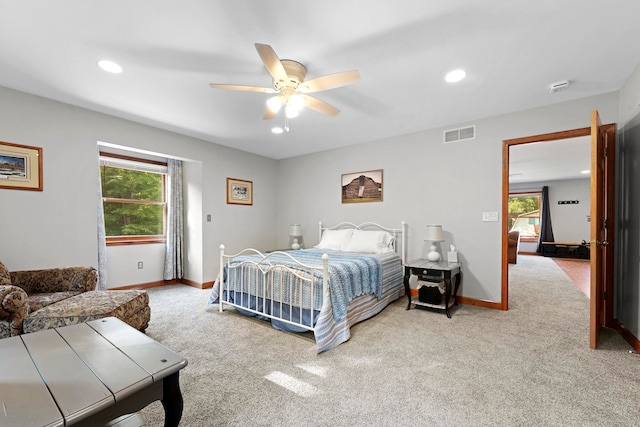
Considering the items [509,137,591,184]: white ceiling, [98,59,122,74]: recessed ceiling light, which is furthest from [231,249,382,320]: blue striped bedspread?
[509,137,591,184]: white ceiling

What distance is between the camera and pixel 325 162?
532 centimetres

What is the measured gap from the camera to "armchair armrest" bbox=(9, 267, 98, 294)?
8.83 ft

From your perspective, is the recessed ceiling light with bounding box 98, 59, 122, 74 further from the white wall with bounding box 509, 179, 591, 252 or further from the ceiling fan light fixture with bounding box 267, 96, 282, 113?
the white wall with bounding box 509, 179, 591, 252

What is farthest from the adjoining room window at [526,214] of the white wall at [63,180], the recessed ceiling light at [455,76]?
the white wall at [63,180]

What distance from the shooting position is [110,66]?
2445mm

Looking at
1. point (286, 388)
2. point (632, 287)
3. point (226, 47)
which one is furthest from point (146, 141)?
point (632, 287)

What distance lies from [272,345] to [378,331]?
1121mm

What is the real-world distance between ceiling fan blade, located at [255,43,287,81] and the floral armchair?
2.55 meters

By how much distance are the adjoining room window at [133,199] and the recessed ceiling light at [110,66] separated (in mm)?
2309

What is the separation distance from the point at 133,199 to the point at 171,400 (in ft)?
14.6

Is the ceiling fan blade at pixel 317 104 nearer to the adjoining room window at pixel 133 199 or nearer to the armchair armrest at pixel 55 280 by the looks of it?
the armchair armrest at pixel 55 280

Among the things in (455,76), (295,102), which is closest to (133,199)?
(295,102)

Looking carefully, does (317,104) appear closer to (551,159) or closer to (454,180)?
(454,180)

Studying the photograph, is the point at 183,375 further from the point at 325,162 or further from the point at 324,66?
the point at 325,162
